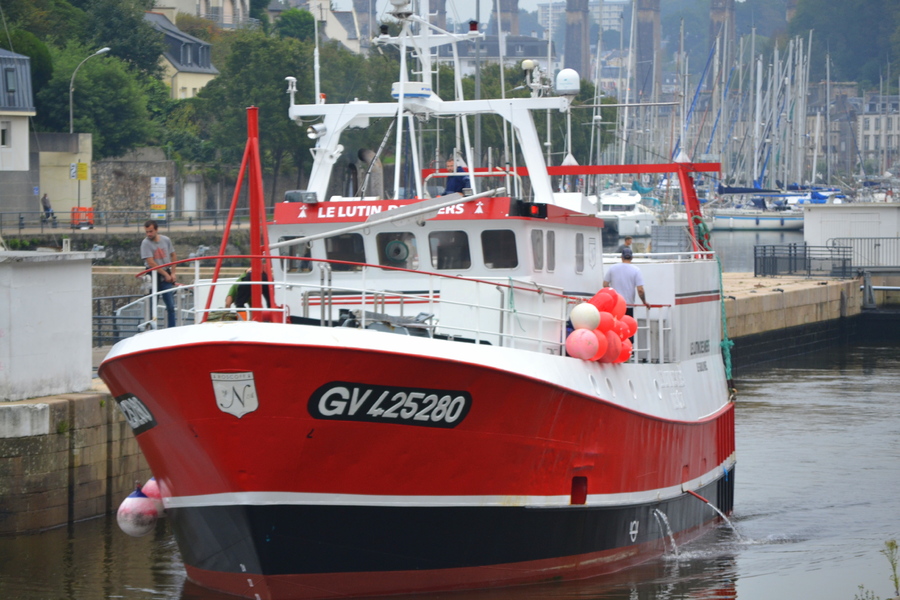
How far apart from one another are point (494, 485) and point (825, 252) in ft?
106

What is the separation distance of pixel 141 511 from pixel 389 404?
2868 mm

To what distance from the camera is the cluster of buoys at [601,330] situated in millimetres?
11234

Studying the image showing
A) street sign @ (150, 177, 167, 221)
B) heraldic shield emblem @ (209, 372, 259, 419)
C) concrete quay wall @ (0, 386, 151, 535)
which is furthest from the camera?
street sign @ (150, 177, 167, 221)

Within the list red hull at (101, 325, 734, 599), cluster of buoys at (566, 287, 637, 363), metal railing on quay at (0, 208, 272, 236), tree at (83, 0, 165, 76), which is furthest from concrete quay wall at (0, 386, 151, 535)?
tree at (83, 0, 165, 76)

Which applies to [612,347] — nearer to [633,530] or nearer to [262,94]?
[633,530]

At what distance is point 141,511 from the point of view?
11219 millimetres

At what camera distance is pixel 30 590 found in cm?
1187

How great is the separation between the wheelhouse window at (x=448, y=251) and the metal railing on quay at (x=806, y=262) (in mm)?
28870

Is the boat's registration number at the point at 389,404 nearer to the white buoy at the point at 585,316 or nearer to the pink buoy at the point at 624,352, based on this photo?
the white buoy at the point at 585,316

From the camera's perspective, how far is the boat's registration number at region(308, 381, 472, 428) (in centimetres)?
962

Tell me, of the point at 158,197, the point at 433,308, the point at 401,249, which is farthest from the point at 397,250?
the point at 158,197

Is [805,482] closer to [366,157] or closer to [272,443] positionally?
[366,157]

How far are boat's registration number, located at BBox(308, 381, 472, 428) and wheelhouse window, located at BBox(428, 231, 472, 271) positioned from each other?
262 cm

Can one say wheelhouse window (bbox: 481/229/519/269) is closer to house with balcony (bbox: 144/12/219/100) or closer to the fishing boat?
the fishing boat
